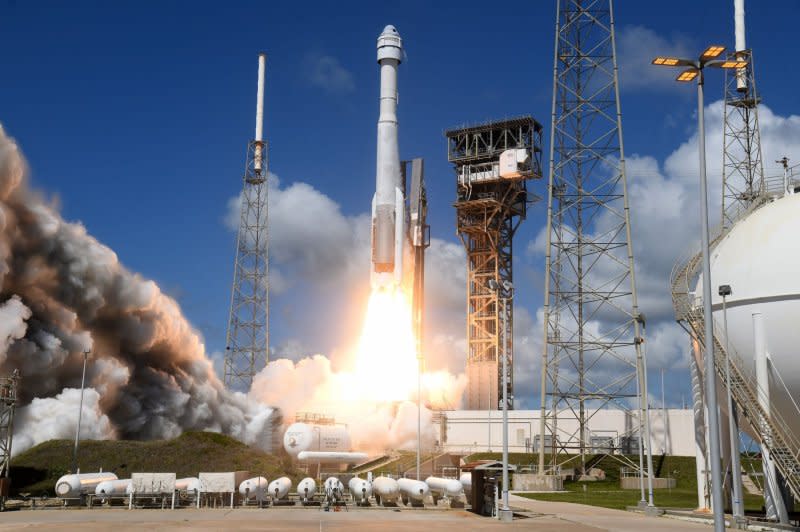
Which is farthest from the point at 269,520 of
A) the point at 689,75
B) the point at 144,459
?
the point at 144,459

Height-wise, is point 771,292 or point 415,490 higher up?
point 771,292

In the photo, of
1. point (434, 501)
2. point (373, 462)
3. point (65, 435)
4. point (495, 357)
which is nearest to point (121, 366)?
point (65, 435)

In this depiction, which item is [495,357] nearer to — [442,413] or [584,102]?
[442,413]

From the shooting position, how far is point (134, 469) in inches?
2339

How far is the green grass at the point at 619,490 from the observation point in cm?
4891

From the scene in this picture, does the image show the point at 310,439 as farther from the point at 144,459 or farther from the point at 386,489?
the point at 386,489

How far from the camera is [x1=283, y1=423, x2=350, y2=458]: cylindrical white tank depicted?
69938 millimetres

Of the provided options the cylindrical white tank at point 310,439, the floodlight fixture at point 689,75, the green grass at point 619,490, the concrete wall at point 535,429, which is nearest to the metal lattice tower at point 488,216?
the concrete wall at point 535,429

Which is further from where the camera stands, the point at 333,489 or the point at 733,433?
the point at 333,489

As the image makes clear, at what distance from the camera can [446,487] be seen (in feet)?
151

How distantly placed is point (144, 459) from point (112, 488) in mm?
16989

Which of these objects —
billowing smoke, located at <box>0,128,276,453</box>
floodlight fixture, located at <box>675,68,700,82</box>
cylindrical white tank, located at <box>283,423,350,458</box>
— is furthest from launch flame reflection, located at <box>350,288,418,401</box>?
floodlight fixture, located at <box>675,68,700,82</box>

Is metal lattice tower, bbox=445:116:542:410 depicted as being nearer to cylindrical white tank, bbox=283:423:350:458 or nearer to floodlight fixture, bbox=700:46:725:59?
cylindrical white tank, bbox=283:423:350:458

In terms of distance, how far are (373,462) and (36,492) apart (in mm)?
29310
